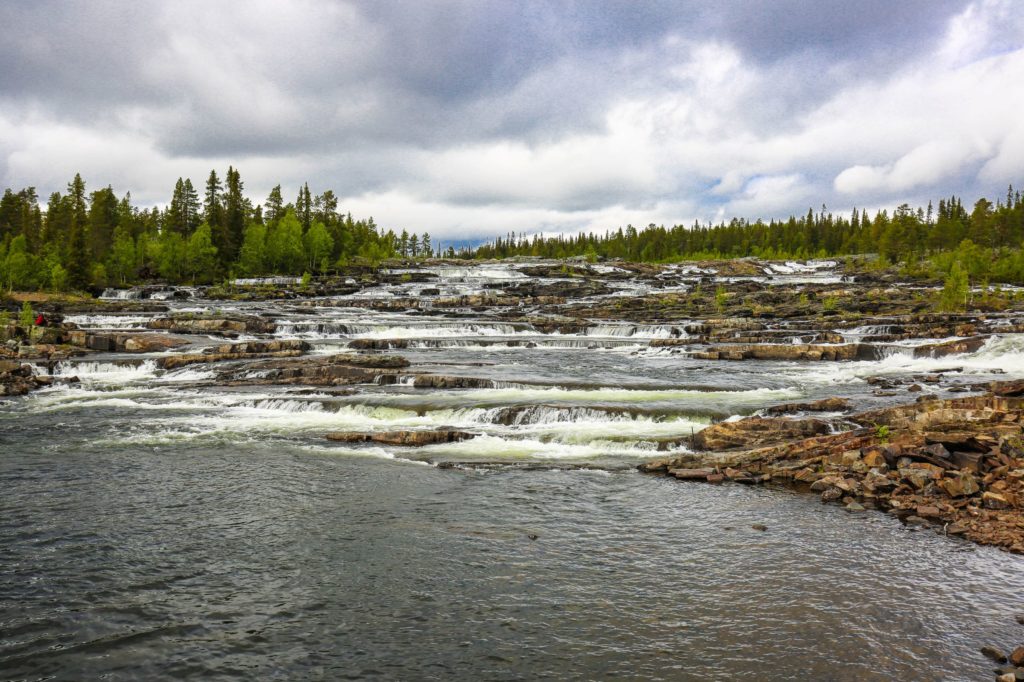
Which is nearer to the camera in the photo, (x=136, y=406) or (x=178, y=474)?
(x=178, y=474)

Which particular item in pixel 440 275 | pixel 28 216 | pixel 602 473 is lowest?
pixel 602 473

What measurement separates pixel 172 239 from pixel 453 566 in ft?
345

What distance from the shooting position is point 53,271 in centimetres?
7788

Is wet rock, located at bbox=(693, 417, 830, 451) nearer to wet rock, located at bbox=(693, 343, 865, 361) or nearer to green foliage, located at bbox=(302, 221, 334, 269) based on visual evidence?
wet rock, located at bbox=(693, 343, 865, 361)

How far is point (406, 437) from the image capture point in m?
20.4

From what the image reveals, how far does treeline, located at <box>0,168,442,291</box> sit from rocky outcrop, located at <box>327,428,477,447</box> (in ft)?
262

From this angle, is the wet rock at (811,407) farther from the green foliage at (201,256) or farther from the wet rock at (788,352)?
the green foliage at (201,256)

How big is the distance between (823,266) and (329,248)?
346 feet

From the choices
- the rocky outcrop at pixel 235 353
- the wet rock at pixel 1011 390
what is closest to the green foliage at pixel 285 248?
the rocky outcrop at pixel 235 353

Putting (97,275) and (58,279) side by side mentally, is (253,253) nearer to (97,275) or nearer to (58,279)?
(97,275)

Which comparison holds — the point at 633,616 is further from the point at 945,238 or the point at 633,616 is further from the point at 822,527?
the point at 945,238

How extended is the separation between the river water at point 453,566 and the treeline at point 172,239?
82.3 meters

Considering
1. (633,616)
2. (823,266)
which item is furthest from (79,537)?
(823,266)

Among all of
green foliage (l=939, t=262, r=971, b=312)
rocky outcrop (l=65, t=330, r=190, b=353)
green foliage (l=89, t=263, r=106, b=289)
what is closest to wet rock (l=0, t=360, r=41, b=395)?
rocky outcrop (l=65, t=330, r=190, b=353)
